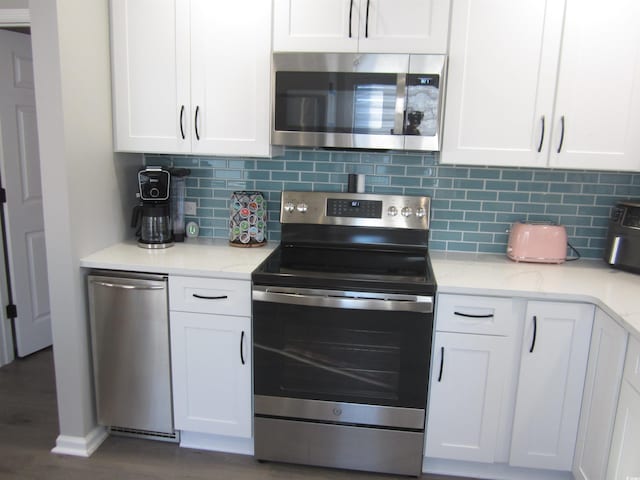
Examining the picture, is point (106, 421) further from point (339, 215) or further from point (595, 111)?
point (595, 111)

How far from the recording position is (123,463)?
2160 millimetres

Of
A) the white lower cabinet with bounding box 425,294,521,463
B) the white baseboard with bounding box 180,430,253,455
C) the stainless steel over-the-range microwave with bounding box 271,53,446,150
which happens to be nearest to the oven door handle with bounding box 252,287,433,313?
the white lower cabinet with bounding box 425,294,521,463

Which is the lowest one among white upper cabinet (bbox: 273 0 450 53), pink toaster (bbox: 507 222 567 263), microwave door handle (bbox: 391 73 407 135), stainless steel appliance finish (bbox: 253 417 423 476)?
stainless steel appliance finish (bbox: 253 417 423 476)

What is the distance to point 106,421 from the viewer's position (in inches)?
89.6

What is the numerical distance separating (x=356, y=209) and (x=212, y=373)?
104 centimetres

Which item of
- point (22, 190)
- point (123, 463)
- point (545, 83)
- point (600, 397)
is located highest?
point (545, 83)

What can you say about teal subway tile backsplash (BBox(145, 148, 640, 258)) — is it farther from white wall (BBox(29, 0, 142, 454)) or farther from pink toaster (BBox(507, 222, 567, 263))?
white wall (BBox(29, 0, 142, 454))

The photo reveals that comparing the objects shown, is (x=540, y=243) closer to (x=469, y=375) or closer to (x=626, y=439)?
(x=469, y=375)

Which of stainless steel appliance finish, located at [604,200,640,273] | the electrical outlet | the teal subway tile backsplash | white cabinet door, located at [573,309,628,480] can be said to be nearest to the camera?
white cabinet door, located at [573,309,628,480]

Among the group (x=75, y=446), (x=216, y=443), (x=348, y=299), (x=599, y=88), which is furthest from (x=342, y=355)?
(x=599, y=88)

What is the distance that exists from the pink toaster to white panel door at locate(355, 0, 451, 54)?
36.8 inches

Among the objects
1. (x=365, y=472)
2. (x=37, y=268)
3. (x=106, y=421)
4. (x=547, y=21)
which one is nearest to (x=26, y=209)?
(x=37, y=268)

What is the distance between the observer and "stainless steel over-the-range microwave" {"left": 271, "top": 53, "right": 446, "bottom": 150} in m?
2.04

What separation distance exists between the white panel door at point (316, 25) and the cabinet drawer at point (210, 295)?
3.55 feet
